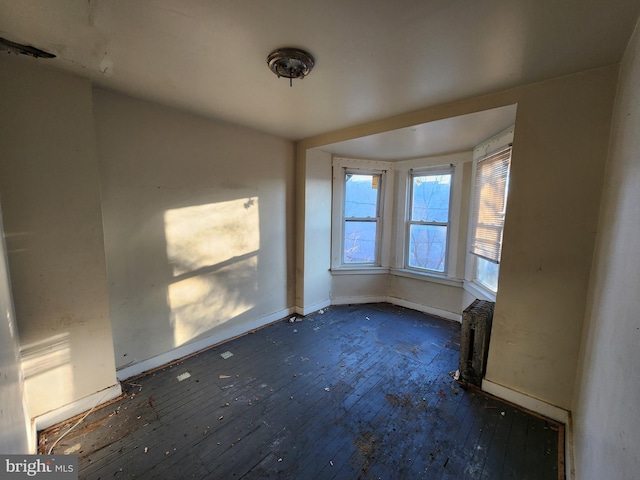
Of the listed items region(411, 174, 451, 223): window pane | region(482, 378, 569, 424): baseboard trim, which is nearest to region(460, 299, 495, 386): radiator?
region(482, 378, 569, 424): baseboard trim

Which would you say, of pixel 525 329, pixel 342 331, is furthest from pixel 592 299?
pixel 342 331

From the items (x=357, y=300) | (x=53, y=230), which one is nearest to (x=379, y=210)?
(x=357, y=300)

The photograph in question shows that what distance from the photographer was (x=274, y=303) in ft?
10.7

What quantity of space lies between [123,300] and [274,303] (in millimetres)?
1612

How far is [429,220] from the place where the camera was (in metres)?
3.59

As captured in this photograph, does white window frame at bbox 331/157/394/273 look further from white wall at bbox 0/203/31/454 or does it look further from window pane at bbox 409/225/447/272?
white wall at bbox 0/203/31/454

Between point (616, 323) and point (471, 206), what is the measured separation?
7.35ft

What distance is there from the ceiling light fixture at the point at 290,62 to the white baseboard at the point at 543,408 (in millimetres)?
2675

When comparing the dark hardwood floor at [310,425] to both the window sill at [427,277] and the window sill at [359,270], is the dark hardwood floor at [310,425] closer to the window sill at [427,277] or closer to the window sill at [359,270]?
the window sill at [427,277]

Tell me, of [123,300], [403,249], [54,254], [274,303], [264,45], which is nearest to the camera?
[264,45]

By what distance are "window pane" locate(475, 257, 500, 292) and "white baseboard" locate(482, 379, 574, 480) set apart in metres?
0.97

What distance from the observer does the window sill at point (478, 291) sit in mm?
2586

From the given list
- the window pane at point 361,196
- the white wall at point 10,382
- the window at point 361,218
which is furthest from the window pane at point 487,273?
the white wall at point 10,382

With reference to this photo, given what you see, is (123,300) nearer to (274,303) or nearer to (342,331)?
(274,303)
